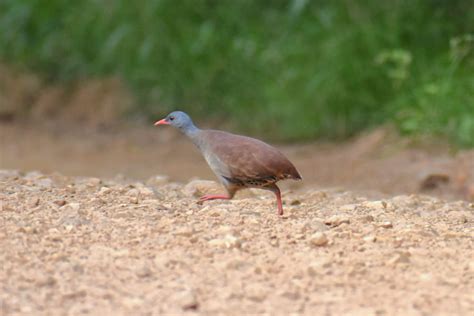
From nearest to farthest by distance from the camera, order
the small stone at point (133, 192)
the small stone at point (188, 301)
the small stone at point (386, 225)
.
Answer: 1. the small stone at point (188, 301)
2. the small stone at point (386, 225)
3. the small stone at point (133, 192)

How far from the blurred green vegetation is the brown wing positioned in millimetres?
3054

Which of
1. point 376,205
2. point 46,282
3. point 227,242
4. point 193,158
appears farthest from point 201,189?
point 193,158

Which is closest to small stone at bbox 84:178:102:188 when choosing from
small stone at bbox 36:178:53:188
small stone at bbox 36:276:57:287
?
small stone at bbox 36:178:53:188

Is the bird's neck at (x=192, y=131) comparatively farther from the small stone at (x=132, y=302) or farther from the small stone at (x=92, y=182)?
the small stone at (x=132, y=302)

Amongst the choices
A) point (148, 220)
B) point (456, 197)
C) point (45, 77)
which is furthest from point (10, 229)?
point (45, 77)

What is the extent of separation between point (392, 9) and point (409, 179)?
6.87 feet

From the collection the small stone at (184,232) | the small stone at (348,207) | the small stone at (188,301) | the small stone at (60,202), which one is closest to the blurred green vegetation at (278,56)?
the small stone at (348,207)

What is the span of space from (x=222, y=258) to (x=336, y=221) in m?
0.71

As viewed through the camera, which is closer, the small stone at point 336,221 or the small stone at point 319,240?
the small stone at point 319,240

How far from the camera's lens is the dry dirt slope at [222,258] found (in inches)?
132

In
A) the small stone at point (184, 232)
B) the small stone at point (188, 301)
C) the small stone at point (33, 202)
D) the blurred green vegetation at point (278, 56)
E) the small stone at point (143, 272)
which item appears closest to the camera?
the small stone at point (188, 301)

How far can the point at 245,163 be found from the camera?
4.39 m

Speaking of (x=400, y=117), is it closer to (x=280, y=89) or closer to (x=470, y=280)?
(x=280, y=89)

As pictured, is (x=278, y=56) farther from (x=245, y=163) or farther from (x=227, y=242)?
(x=227, y=242)
